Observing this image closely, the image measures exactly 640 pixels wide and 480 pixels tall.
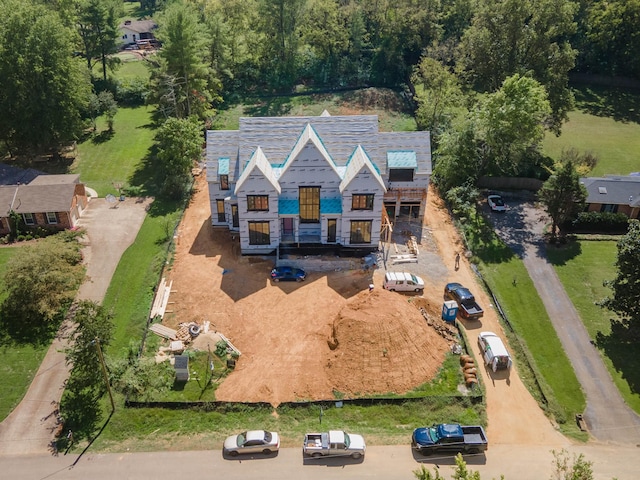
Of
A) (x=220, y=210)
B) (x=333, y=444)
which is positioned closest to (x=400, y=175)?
(x=220, y=210)

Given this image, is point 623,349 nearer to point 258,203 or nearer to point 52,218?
point 258,203

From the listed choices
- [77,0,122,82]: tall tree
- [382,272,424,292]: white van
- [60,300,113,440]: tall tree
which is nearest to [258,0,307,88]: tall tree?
[77,0,122,82]: tall tree

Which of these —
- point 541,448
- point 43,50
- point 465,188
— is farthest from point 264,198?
point 43,50

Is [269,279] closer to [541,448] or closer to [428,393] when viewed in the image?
[428,393]

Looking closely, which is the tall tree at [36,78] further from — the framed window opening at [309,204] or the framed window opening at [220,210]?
the framed window opening at [309,204]

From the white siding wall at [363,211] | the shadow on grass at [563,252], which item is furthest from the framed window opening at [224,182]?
the shadow on grass at [563,252]

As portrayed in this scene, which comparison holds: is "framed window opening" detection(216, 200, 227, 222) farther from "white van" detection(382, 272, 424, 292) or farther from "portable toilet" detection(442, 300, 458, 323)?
"portable toilet" detection(442, 300, 458, 323)
